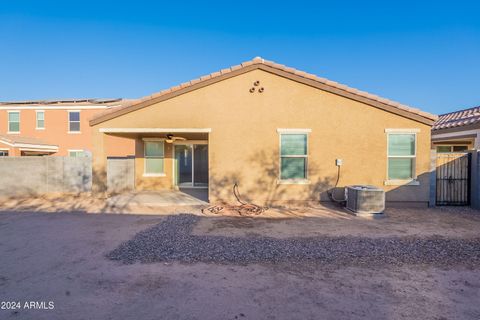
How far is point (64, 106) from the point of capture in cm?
→ 2198

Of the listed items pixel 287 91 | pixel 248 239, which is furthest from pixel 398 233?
pixel 287 91

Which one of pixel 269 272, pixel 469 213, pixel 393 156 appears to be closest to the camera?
pixel 269 272

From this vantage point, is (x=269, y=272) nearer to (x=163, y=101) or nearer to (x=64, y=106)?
(x=163, y=101)

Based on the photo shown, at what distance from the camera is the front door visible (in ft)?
47.2

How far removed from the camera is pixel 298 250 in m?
5.42

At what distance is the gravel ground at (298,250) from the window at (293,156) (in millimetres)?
4080

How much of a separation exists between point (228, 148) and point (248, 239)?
4.66m

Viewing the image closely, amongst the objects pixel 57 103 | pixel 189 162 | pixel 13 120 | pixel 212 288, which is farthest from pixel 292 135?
pixel 13 120

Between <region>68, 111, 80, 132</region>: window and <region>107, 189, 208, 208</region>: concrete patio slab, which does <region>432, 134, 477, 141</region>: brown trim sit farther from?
<region>68, 111, 80, 132</region>: window

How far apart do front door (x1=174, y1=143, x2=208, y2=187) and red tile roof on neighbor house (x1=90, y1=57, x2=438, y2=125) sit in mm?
4565

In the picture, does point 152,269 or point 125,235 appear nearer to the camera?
point 152,269

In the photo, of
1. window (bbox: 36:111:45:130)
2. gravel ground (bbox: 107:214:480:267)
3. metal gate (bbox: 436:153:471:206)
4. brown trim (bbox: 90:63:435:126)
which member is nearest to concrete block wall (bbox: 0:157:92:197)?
brown trim (bbox: 90:63:435:126)

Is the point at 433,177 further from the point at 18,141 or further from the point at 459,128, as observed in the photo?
the point at 18,141

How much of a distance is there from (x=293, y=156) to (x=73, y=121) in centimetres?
2145
